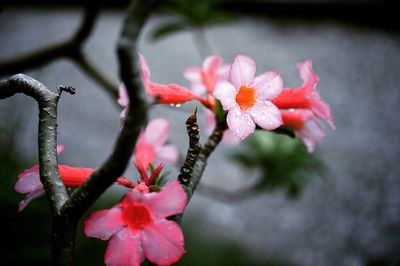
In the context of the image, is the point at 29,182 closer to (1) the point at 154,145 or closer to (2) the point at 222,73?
(1) the point at 154,145

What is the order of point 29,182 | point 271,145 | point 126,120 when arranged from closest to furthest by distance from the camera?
point 126,120
point 29,182
point 271,145

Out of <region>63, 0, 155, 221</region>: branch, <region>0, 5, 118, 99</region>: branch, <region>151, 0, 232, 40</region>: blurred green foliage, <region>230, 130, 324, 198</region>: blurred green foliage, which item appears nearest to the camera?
<region>63, 0, 155, 221</region>: branch

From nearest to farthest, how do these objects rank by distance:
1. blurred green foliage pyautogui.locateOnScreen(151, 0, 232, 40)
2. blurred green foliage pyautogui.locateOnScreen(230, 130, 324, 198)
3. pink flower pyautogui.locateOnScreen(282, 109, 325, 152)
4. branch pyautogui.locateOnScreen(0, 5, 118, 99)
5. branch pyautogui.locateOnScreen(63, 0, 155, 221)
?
branch pyautogui.locateOnScreen(63, 0, 155, 221), pink flower pyautogui.locateOnScreen(282, 109, 325, 152), branch pyautogui.locateOnScreen(0, 5, 118, 99), blurred green foliage pyautogui.locateOnScreen(151, 0, 232, 40), blurred green foliage pyautogui.locateOnScreen(230, 130, 324, 198)

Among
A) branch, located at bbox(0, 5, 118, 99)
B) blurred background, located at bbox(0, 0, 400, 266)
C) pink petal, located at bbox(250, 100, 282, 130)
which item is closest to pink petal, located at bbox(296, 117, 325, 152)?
pink petal, located at bbox(250, 100, 282, 130)

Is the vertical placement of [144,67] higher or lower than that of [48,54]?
higher

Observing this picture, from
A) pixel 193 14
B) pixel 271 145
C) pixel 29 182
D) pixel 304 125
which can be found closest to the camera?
pixel 29 182

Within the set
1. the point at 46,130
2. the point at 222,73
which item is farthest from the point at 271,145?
the point at 46,130

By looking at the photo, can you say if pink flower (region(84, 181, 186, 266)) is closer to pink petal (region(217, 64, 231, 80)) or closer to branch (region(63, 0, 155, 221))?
branch (region(63, 0, 155, 221))
